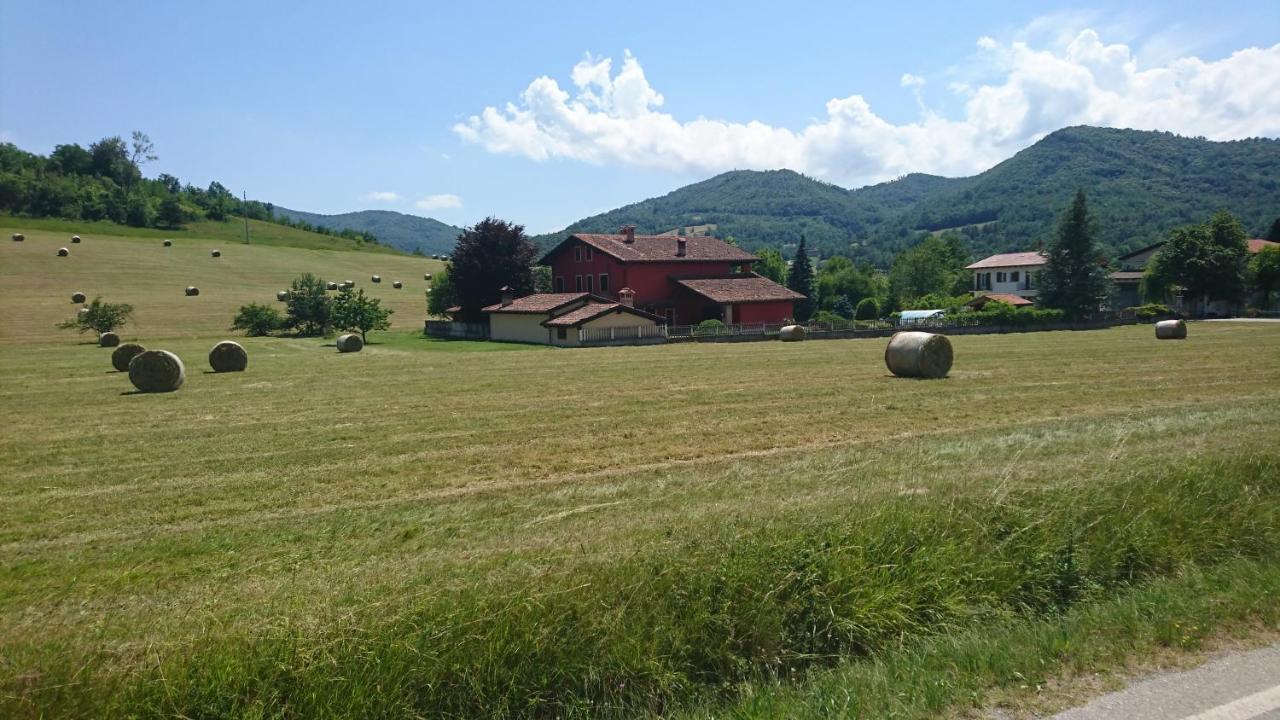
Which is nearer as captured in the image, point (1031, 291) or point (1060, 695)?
point (1060, 695)

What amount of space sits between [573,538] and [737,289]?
55354 mm

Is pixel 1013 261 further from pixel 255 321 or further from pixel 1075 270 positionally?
pixel 255 321

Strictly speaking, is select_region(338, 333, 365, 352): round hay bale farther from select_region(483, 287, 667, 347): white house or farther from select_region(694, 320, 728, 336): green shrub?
select_region(694, 320, 728, 336): green shrub

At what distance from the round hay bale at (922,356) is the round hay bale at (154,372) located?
22958 millimetres

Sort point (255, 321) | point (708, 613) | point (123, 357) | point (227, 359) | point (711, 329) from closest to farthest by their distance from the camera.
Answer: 1. point (708, 613)
2. point (227, 359)
3. point (123, 357)
4. point (711, 329)
5. point (255, 321)

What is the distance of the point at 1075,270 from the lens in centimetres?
6688

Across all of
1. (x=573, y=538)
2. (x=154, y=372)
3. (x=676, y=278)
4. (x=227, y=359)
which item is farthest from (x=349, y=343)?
(x=573, y=538)

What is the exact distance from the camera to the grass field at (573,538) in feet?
15.3

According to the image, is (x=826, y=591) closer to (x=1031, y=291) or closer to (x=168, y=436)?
(x=168, y=436)

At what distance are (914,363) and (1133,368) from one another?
8448 millimetres

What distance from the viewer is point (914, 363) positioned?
2422cm

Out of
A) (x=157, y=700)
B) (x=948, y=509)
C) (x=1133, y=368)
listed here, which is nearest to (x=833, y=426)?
(x=948, y=509)

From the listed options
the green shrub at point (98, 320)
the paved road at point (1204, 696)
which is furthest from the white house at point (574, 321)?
the paved road at point (1204, 696)

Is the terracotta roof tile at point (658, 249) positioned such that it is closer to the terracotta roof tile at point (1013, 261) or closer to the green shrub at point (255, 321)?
the green shrub at point (255, 321)
